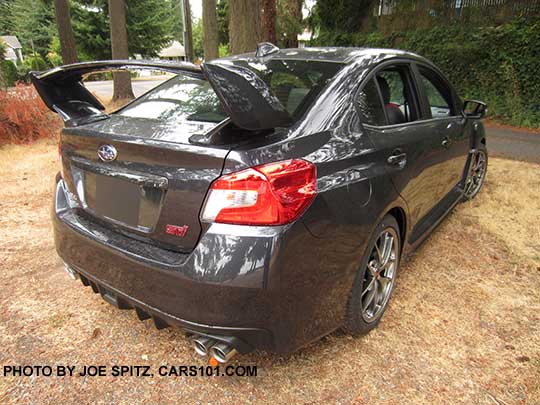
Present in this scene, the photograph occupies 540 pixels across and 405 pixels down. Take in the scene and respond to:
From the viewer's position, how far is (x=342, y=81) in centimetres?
217

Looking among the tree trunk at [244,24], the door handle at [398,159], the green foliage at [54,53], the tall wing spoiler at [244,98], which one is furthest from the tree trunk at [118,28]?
the green foliage at [54,53]

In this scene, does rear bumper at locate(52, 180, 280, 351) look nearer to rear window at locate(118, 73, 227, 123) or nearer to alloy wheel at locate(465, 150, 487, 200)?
rear window at locate(118, 73, 227, 123)

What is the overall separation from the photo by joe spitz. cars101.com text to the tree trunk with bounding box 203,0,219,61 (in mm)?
6952

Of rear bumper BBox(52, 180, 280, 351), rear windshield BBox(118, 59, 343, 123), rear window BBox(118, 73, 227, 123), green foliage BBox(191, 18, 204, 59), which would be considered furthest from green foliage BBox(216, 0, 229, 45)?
green foliage BBox(191, 18, 204, 59)

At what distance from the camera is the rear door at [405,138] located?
2262mm

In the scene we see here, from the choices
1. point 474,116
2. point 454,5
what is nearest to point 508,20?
point 454,5

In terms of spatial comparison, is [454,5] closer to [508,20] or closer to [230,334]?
[508,20]

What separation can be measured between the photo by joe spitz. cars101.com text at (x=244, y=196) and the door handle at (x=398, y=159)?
2cm

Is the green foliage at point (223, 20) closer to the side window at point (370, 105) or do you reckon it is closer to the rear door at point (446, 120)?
the rear door at point (446, 120)

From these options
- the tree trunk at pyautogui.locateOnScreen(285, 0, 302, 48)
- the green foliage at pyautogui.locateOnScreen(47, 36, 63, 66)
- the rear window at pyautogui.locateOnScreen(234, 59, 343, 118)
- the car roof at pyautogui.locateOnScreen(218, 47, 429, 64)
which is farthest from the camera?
the green foliage at pyautogui.locateOnScreen(47, 36, 63, 66)

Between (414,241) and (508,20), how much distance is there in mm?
10588

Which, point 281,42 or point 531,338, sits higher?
point 281,42

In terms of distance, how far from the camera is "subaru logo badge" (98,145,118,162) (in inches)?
74.4

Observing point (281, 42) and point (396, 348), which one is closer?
point (396, 348)
